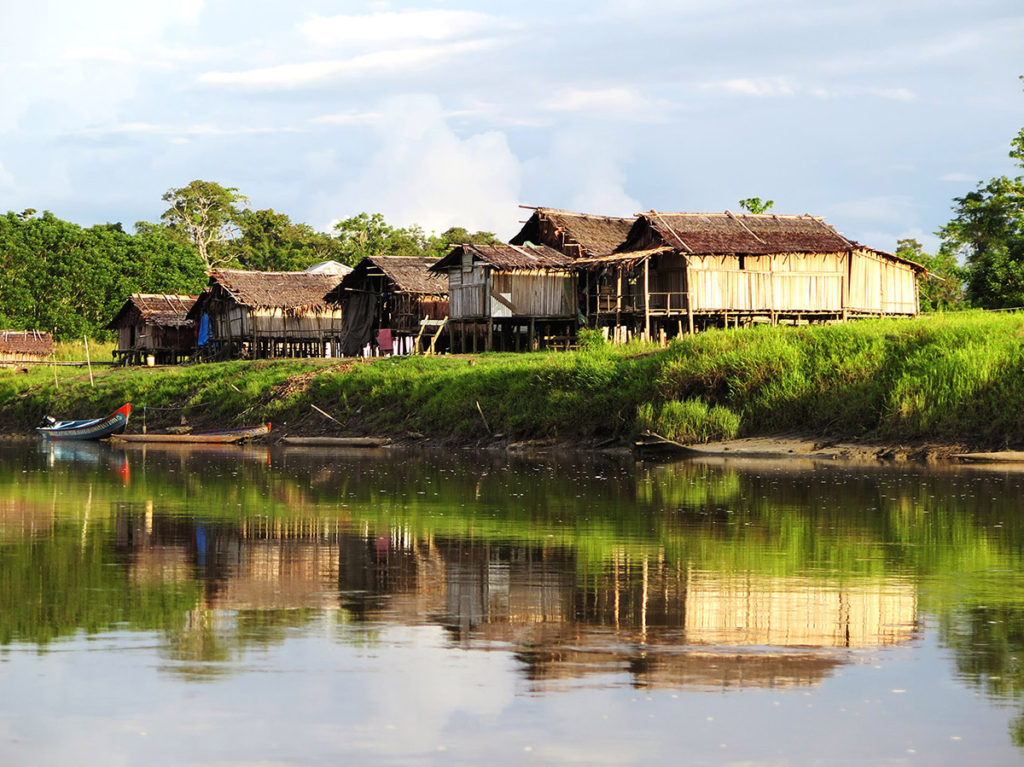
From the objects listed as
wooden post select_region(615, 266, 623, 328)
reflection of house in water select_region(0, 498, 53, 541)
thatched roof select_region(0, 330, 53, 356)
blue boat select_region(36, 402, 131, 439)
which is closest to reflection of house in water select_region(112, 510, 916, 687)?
reflection of house in water select_region(0, 498, 53, 541)

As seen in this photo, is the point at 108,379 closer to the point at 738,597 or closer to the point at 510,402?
the point at 510,402

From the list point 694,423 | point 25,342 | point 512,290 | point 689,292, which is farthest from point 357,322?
point 694,423

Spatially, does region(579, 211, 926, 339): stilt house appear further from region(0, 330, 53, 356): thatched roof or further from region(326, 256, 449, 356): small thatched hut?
region(0, 330, 53, 356): thatched roof

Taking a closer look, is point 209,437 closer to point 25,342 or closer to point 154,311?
point 154,311

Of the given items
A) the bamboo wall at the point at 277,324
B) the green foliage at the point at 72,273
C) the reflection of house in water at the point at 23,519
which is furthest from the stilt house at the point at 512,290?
the green foliage at the point at 72,273

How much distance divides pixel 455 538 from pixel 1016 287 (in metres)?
35.1

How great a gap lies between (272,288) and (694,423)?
30.0 m

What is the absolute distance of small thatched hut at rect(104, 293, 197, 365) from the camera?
60.1 meters

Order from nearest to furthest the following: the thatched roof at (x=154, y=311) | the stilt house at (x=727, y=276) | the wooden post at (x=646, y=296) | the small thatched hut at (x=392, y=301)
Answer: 1. the wooden post at (x=646, y=296)
2. the stilt house at (x=727, y=276)
3. the small thatched hut at (x=392, y=301)
4. the thatched roof at (x=154, y=311)

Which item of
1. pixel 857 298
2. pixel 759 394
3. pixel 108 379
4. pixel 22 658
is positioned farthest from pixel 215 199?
pixel 22 658

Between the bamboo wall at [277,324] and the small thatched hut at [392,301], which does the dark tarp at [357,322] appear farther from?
the bamboo wall at [277,324]

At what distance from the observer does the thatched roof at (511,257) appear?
44.3 m

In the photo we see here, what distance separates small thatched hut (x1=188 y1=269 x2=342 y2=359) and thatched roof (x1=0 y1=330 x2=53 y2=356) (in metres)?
11.8

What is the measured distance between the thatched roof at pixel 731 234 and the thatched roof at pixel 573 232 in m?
2.83
